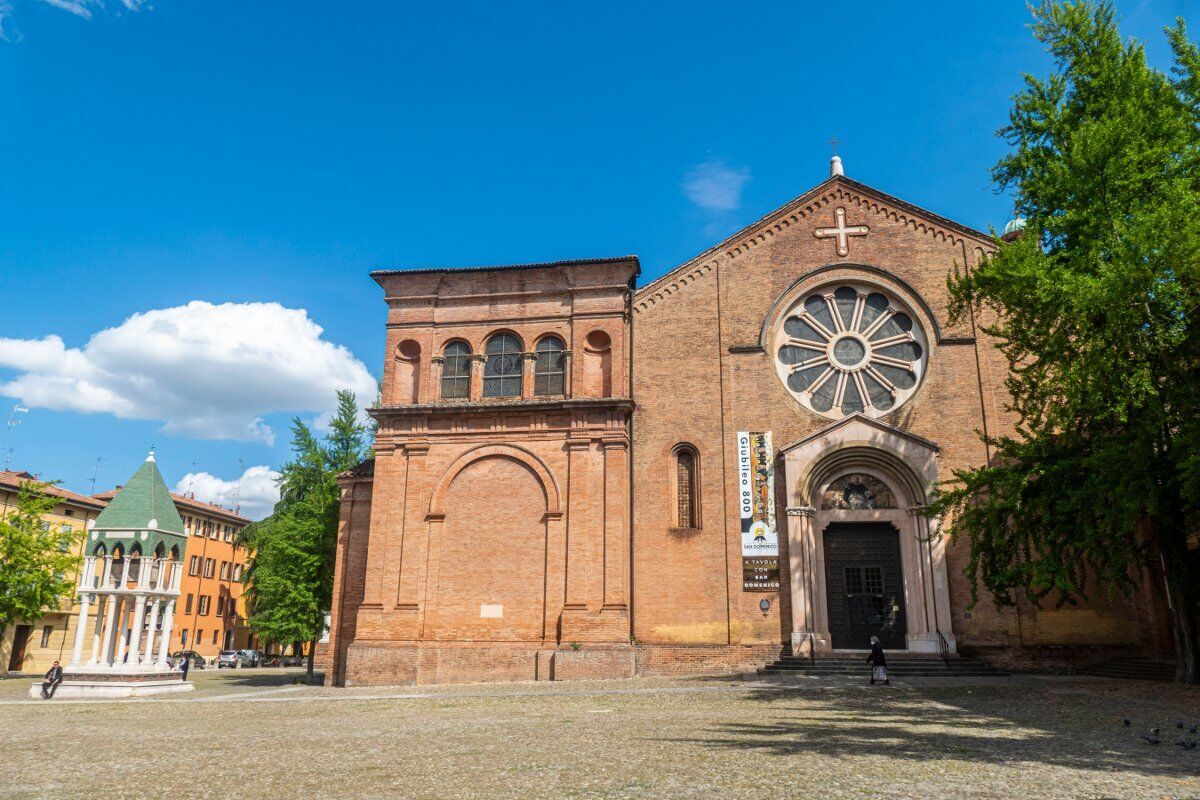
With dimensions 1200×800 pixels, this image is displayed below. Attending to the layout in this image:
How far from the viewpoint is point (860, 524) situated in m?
23.7

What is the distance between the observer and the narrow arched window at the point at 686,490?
23.9 m

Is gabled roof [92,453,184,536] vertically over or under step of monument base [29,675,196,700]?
over

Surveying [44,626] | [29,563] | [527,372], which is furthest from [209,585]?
[527,372]

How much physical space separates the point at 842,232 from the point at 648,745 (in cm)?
1885

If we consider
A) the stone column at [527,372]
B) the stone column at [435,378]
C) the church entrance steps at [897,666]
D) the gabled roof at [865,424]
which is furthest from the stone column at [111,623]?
the gabled roof at [865,424]

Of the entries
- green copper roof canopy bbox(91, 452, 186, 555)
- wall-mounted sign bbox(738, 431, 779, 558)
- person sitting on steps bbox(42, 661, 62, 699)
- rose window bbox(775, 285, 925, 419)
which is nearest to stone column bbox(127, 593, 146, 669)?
green copper roof canopy bbox(91, 452, 186, 555)

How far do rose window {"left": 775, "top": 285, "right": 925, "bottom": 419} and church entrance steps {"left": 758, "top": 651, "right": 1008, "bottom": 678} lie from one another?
6.64m

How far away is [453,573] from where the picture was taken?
2394 centimetres

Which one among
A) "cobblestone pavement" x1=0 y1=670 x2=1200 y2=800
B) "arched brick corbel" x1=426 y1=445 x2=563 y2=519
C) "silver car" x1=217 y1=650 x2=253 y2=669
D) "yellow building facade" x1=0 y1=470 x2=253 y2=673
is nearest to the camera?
"cobblestone pavement" x1=0 y1=670 x2=1200 y2=800

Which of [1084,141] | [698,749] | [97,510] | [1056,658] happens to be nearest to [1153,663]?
[1056,658]

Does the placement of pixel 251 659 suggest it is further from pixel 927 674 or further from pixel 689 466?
pixel 927 674

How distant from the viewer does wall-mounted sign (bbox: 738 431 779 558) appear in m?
23.2

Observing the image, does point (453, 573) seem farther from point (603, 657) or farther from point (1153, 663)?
point (1153, 663)

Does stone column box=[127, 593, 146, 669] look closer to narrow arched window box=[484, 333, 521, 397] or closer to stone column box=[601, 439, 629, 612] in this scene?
narrow arched window box=[484, 333, 521, 397]
